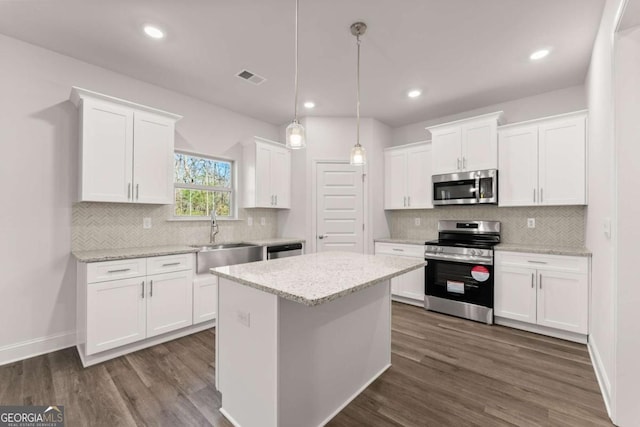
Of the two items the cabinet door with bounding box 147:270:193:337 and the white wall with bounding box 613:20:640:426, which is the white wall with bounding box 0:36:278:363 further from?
the white wall with bounding box 613:20:640:426

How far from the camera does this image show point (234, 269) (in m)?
1.79

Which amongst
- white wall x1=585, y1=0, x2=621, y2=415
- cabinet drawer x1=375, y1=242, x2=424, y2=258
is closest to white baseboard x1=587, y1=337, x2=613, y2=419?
white wall x1=585, y1=0, x2=621, y2=415

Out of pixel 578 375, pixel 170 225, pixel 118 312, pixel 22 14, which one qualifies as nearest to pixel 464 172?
pixel 578 375

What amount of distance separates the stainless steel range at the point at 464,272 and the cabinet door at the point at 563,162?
0.75 meters

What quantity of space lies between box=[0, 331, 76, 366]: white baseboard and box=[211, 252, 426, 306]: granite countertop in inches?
86.1

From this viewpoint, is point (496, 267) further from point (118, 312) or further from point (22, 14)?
point (22, 14)

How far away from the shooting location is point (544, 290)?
9.85 feet

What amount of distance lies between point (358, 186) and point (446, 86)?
1.79 metres

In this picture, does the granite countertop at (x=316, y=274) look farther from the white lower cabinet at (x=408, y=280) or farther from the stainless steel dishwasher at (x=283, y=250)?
the white lower cabinet at (x=408, y=280)

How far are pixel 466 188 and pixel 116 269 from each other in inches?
161

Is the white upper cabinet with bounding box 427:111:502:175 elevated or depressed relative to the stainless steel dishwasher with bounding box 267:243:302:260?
elevated

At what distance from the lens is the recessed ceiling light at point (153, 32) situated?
234cm

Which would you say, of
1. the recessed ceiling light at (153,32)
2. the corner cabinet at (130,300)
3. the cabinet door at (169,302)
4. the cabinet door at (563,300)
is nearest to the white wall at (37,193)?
the corner cabinet at (130,300)

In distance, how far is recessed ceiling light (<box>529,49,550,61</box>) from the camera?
2.66m
